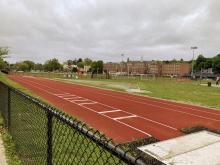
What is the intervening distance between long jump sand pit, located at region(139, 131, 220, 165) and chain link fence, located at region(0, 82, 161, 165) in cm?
108

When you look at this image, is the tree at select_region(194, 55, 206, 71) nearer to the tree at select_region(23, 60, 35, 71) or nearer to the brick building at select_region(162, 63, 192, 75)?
the brick building at select_region(162, 63, 192, 75)

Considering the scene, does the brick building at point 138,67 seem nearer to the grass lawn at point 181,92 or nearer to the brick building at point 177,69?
the brick building at point 177,69

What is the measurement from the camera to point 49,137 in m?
3.93

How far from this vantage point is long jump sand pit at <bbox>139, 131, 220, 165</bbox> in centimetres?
639

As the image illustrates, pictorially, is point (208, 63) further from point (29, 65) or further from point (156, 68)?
point (29, 65)

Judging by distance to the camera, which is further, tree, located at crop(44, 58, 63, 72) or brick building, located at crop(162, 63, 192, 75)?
brick building, located at crop(162, 63, 192, 75)

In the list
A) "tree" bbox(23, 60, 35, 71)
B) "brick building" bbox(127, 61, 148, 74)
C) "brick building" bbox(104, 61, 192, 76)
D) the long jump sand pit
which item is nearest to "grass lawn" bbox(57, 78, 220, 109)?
the long jump sand pit

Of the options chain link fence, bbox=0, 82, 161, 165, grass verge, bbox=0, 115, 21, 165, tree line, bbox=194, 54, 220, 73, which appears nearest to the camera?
chain link fence, bbox=0, 82, 161, 165

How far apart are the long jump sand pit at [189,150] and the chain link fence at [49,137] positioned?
1079 millimetres

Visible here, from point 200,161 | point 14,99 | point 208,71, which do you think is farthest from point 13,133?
point 208,71

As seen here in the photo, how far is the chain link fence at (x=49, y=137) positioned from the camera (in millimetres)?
2588

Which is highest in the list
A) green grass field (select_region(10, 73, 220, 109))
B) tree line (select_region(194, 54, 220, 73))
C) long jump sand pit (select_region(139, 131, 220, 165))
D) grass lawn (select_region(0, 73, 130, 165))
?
tree line (select_region(194, 54, 220, 73))

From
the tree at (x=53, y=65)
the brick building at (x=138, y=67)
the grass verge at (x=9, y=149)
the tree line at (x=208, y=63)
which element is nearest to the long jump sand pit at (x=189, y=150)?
the grass verge at (x=9, y=149)

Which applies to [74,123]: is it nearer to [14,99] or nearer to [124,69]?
[14,99]
